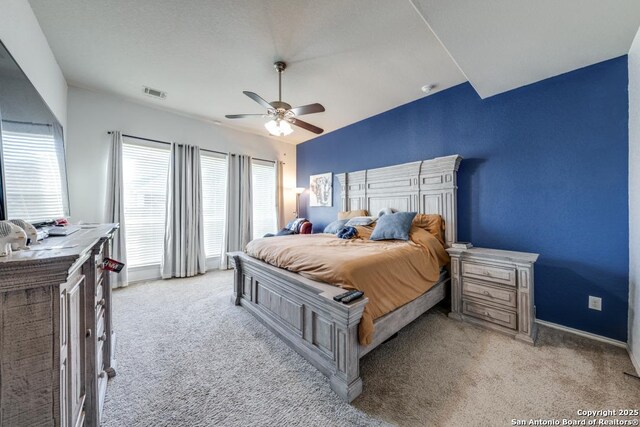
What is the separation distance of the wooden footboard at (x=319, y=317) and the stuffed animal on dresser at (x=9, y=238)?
4.64 feet

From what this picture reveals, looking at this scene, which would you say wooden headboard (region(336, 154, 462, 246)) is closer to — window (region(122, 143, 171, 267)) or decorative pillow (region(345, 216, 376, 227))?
decorative pillow (region(345, 216, 376, 227))

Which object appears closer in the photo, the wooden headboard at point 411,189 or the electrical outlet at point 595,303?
the electrical outlet at point 595,303

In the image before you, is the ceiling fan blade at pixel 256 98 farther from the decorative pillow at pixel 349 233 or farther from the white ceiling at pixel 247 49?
the decorative pillow at pixel 349 233

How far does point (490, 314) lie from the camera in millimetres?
2369

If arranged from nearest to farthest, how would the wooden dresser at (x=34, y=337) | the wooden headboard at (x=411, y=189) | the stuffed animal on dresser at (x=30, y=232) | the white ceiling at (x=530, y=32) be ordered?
the wooden dresser at (x=34, y=337), the stuffed animal on dresser at (x=30, y=232), the white ceiling at (x=530, y=32), the wooden headboard at (x=411, y=189)

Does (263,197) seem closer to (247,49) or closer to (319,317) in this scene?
(247,49)

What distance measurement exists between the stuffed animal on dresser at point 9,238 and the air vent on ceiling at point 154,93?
3280mm

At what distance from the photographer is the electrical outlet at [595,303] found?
220cm

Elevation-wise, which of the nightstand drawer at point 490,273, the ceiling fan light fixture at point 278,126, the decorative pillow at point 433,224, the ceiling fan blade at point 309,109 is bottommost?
the nightstand drawer at point 490,273

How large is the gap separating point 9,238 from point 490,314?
3.26 metres

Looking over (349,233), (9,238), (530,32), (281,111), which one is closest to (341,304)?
(9,238)

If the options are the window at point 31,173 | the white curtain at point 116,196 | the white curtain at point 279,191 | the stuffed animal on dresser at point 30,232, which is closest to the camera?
the stuffed animal on dresser at point 30,232

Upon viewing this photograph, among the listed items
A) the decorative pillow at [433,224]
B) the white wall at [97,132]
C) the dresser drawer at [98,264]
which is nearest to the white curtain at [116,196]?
the white wall at [97,132]

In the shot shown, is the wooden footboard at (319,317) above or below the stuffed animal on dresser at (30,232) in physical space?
below
